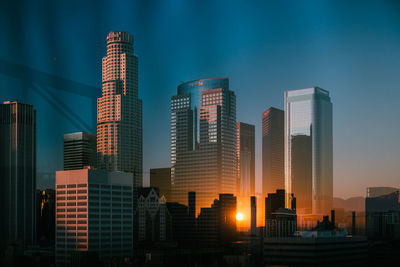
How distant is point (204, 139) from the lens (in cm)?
3086

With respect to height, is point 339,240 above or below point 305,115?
below

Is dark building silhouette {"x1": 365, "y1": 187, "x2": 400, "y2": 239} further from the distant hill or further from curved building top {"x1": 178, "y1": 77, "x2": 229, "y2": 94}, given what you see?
curved building top {"x1": 178, "y1": 77, "x2": 229, "y2": 94}

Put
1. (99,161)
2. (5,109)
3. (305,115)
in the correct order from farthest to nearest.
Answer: (305,115) → (99,161) → (5,109)

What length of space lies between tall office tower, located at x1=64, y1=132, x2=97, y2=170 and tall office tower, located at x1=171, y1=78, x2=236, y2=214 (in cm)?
527

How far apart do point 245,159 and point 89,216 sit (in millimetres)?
18010

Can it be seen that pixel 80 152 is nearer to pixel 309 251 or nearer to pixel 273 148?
pixel 309 251

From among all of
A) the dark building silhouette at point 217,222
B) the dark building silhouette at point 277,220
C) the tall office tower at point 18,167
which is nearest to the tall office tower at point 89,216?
the tall office tower at point 18,167

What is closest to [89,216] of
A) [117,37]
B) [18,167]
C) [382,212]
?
[18,167]

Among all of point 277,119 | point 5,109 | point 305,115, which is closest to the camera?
point 5,109

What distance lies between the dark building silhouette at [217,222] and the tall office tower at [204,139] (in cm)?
157

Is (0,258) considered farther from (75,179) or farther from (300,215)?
(300,215)

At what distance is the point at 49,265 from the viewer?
1505cm

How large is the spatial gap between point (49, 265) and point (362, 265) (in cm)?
905


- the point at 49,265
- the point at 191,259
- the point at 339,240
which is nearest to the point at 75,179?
the point at 49,265
